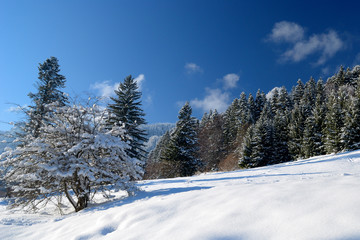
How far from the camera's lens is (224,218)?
2.35 meters

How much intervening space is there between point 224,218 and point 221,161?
31943mm

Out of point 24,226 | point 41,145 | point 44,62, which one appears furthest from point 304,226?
point 44,62

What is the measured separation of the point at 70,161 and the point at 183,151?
1561 cm

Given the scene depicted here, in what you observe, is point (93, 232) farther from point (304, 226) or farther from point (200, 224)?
point (304, 226)

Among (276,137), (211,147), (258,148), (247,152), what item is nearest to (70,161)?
(247,152)

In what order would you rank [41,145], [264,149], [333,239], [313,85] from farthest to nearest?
[313,85]
[264,149]
[41,145]
[333,239]

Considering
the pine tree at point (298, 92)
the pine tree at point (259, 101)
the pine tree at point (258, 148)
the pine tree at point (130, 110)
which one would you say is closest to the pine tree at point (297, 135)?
the pine tree at point (258, 148)

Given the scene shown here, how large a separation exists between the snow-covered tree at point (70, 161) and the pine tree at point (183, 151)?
47.2ft

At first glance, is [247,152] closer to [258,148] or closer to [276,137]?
[258,148]

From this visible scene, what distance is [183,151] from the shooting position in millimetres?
21156

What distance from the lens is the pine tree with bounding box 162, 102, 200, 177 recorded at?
21281 mm

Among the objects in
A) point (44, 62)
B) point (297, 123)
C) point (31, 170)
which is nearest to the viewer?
point (31, 170)

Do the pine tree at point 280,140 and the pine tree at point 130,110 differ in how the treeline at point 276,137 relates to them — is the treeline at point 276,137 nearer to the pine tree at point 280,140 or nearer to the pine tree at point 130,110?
the pine tree at point 280,140

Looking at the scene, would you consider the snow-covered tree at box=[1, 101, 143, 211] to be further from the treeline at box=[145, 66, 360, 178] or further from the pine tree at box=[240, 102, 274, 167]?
the pine tree at box=[240, 102, 274, 167]
